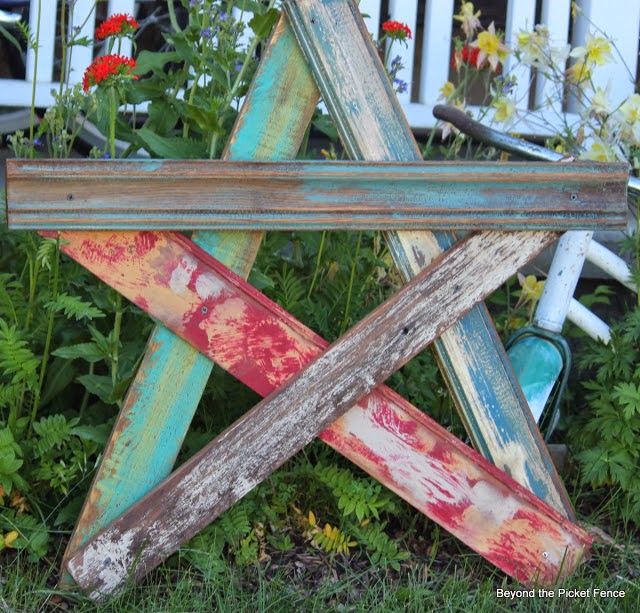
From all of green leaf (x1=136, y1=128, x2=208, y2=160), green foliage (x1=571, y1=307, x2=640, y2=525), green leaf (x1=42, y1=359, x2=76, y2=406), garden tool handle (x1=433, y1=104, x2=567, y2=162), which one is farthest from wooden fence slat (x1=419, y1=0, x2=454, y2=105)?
green leaf (x1=42, y1=359, x2=76, y2=406)

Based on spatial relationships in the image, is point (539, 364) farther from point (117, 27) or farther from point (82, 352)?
point (117, 27)

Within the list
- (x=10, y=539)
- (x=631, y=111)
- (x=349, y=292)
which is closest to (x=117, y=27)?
(x=349, y=292)

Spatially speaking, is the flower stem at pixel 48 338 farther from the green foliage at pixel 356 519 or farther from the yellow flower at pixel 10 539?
the green foliage at pixel 356 519

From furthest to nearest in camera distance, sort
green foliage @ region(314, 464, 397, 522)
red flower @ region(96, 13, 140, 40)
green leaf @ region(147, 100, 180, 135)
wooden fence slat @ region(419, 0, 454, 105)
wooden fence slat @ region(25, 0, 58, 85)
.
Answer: wooden fence slat @ region(419, 0, 454, 105), wooden fence slat @ region(25, 0, 58, 85), green leaf @ region(147, 100, 180, 135), green foliage @ region(314, 464, 397, 522), red flower @ region(96, 13, 140, 40)

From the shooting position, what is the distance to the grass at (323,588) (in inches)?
89.4

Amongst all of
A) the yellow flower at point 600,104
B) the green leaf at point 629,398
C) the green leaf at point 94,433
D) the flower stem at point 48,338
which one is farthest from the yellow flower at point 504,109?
the green leaf at point 94,433

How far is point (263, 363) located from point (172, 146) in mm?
550

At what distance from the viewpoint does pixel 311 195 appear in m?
2.14

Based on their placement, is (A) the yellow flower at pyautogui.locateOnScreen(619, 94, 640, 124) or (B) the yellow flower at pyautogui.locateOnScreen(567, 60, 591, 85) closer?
(A) the yellow flower at pyautogui.locateOnScreen(619, 94, 640, 124)

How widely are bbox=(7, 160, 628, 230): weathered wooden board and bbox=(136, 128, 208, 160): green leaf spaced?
294mm

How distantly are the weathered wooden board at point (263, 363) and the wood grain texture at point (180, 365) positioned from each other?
0.03 meters

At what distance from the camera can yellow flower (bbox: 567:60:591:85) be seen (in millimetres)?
3121

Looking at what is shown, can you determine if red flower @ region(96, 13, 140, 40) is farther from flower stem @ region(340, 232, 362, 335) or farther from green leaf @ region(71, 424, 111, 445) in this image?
green leaf @ region(71, 424, 111, 445)

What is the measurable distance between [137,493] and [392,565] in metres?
0.62
